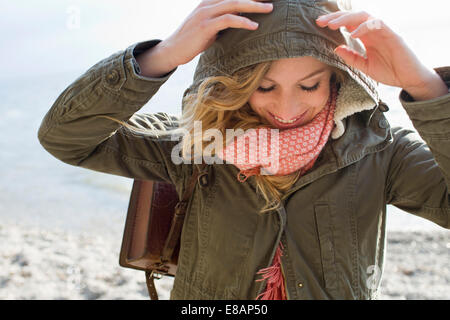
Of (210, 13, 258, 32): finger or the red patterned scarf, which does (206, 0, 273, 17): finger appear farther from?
the red patterned scarf

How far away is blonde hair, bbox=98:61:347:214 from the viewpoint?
1660 millimetres

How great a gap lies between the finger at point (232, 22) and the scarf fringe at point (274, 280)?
31.6 inches

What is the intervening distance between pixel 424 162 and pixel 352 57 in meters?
0.46

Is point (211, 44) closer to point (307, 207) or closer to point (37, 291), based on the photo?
point (307, 207)

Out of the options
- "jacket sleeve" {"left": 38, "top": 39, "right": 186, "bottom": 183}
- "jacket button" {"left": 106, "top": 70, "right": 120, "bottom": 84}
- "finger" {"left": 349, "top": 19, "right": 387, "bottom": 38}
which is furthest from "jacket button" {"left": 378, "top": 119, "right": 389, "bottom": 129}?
"jacket button" {"left": 106, "top": 70, "right": 120, "bottom": 84}

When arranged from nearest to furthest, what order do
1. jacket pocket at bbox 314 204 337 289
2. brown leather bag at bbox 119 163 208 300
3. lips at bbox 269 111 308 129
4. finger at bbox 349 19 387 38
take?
finger at bbox 349 19 387 38 < jacket pocket at bbox 314 204 337 289 < lips at bbox 269 111 308 129 < brown leather bag at bbox 119 163 208 300

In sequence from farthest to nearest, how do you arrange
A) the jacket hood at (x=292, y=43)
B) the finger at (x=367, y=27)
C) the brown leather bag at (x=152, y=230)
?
the brown leather bag at (x=152, y=230) < the jacket hood at (x=292, y=43) < the finger at (x=367, y=27)

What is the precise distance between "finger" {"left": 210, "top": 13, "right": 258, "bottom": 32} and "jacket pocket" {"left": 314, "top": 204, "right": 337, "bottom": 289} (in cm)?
70

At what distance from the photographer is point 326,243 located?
1654 mm

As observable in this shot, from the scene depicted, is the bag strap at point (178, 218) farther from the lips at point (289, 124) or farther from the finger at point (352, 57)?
the finger at point (352, 57)

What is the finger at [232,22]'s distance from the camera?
4.81 feet

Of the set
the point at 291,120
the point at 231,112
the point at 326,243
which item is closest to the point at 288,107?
the point at 291,120

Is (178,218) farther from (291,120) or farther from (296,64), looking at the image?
(296,64)

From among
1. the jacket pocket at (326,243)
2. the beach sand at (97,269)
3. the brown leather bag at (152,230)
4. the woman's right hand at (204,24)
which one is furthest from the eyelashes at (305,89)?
the beach sand at (97,269)
